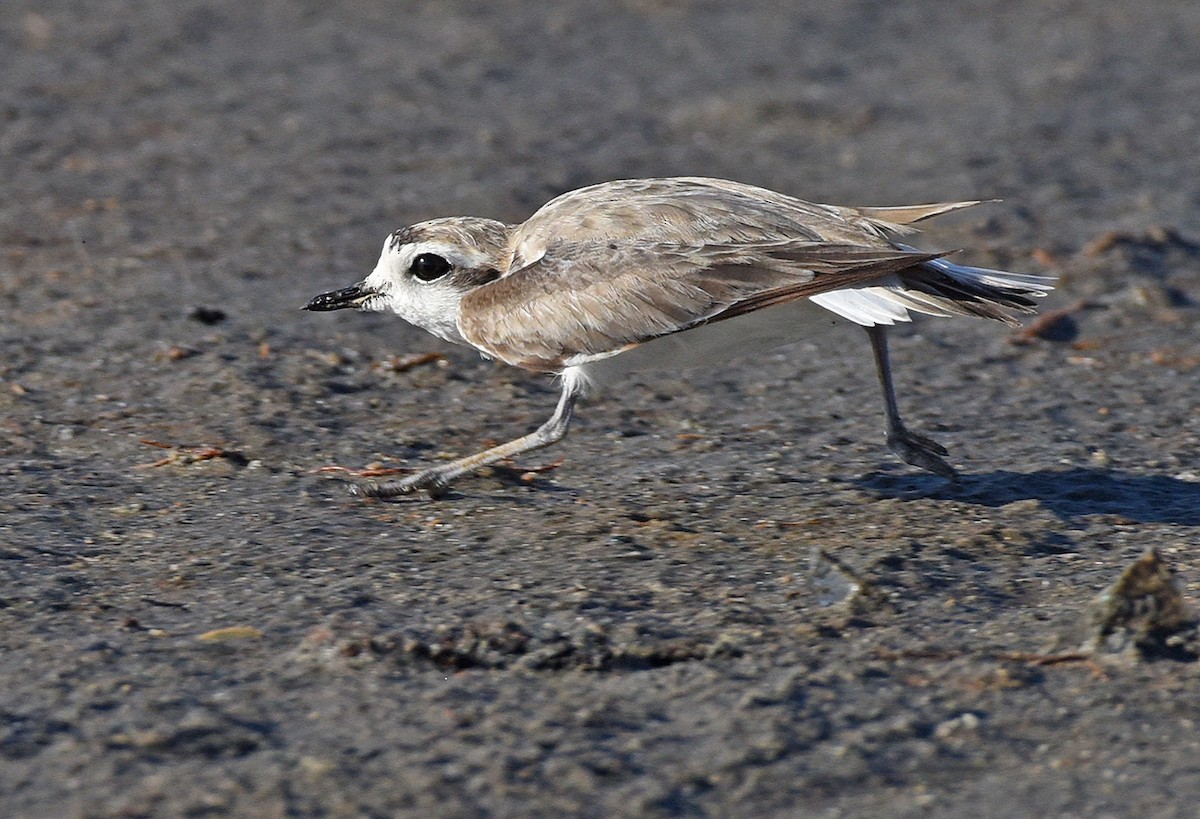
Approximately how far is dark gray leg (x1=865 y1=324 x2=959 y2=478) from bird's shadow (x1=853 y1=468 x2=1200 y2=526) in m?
0.09

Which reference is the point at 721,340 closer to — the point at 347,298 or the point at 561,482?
the point at 561,482

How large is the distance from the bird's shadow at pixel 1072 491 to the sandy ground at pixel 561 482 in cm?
2

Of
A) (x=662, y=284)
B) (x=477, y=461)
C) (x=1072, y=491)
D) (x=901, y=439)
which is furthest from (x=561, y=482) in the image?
(x=1072, y=491)

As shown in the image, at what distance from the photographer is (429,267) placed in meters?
5.45

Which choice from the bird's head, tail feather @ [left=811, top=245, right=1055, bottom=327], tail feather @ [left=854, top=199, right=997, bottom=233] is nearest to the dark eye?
the bird's head

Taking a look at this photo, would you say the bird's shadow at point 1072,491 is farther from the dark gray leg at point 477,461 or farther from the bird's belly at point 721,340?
the dark gray leg at point 477,461

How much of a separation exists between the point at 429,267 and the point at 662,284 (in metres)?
0.90

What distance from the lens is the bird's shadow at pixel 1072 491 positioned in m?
5.32

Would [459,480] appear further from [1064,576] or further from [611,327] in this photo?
[1064,576]

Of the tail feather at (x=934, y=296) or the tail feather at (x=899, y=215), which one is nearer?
the tail feather at (x=934, y=296)

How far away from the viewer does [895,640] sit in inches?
171

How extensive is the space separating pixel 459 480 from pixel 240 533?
800 mm

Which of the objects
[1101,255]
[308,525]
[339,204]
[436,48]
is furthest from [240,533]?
[436,48]

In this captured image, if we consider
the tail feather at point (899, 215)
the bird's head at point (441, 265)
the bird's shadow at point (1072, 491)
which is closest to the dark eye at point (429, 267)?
the bird's head at point (441, 265)
